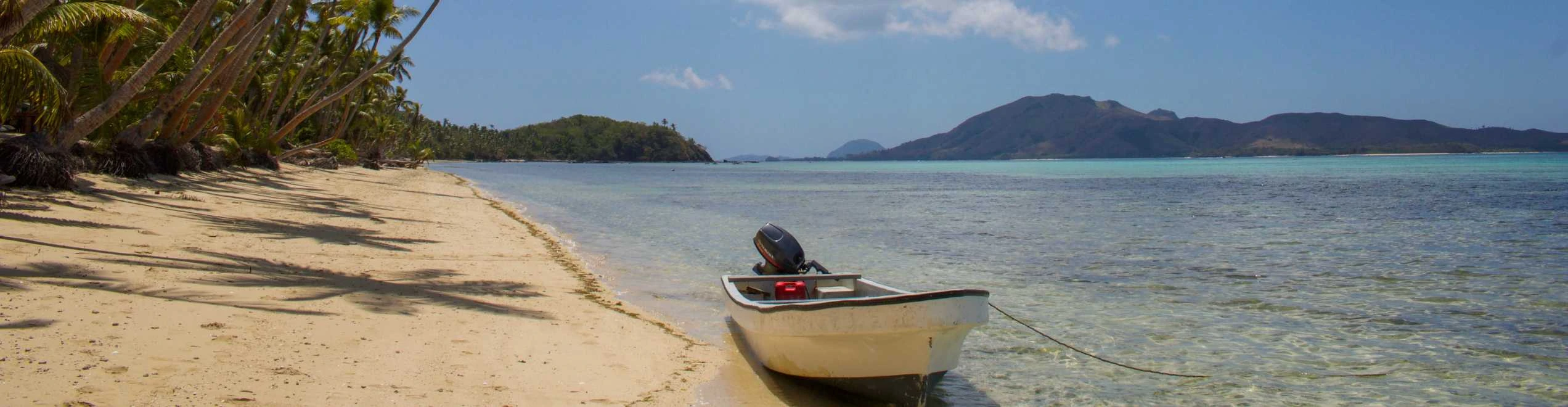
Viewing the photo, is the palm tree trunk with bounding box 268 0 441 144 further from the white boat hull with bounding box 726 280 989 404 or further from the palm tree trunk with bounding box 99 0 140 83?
the white boat hull with bounding box 726 280 989 404

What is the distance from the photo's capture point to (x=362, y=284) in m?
8.66

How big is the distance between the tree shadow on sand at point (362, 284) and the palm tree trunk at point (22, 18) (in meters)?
3.50

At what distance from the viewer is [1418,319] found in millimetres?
9258

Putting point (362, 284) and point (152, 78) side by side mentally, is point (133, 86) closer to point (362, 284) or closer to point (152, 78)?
point (152, 78)

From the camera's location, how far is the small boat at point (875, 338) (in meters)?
5.69

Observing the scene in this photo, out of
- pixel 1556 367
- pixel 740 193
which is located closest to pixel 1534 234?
pixel 1556 367

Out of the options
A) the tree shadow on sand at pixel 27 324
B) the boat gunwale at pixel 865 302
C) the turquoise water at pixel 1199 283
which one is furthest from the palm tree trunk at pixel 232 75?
the boat gunwale at pixel 865 302

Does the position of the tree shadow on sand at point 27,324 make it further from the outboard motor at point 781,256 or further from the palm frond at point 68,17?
the palm frond at point 68,17

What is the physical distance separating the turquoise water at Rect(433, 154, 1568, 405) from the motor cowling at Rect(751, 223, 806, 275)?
0.72 metres

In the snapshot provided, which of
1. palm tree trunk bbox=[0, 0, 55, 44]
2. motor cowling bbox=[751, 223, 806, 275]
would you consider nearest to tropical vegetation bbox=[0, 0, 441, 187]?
palm tree trunk bbox=[0, 0, 55, 44]

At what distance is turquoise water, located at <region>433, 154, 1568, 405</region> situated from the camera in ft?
23.0

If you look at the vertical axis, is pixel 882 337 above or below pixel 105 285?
below

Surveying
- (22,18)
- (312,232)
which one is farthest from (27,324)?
(312,232)

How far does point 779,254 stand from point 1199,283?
5723mm
